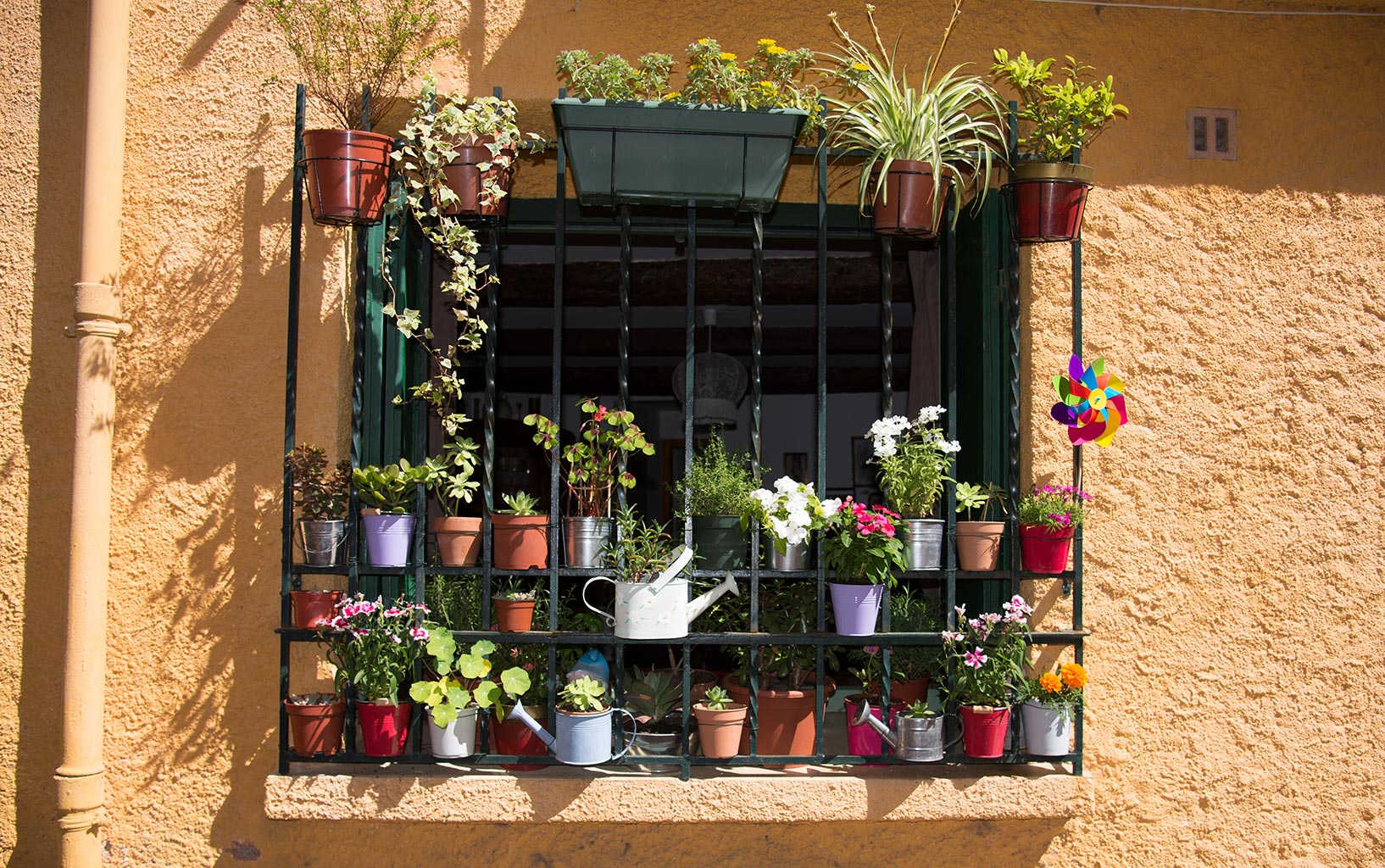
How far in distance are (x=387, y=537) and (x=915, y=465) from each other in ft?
5.34

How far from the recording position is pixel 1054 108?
3000mm

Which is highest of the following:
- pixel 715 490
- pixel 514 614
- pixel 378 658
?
pixel 715 490

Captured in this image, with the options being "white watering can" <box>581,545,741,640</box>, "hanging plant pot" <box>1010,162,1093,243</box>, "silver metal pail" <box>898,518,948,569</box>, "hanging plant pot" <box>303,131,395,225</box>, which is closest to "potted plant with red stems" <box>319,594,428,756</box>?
"white watering can" <box>581,545,741,640</box>

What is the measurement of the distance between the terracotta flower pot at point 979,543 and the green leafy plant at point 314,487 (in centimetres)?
193

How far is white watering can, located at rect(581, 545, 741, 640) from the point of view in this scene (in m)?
2.86

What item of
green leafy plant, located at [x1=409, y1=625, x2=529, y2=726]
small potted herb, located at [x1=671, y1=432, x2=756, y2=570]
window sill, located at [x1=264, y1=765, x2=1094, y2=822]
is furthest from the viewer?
small potted herb, located at [x1=671, y1=432, x2=756, y2=570]

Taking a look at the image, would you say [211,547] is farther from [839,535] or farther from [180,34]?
[839,535]

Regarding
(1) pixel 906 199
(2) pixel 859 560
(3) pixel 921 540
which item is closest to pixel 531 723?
(2) pixel 859 560

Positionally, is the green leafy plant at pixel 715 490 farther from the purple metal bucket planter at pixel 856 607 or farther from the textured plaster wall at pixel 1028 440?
the textured plaster wall at pixel 1028 440

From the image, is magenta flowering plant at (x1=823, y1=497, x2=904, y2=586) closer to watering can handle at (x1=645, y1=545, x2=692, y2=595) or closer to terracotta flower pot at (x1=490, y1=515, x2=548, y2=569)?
watering can handle at (x1=645, y1=545, x2=692, y2=595)

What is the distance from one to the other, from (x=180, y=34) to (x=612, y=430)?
1.93 meters

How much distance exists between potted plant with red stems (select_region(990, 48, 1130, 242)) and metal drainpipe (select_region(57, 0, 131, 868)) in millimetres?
2802

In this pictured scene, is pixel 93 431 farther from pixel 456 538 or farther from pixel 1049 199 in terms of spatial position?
pixel 1049 199

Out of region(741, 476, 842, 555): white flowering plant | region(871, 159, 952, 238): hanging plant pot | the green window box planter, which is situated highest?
the green window box planter
